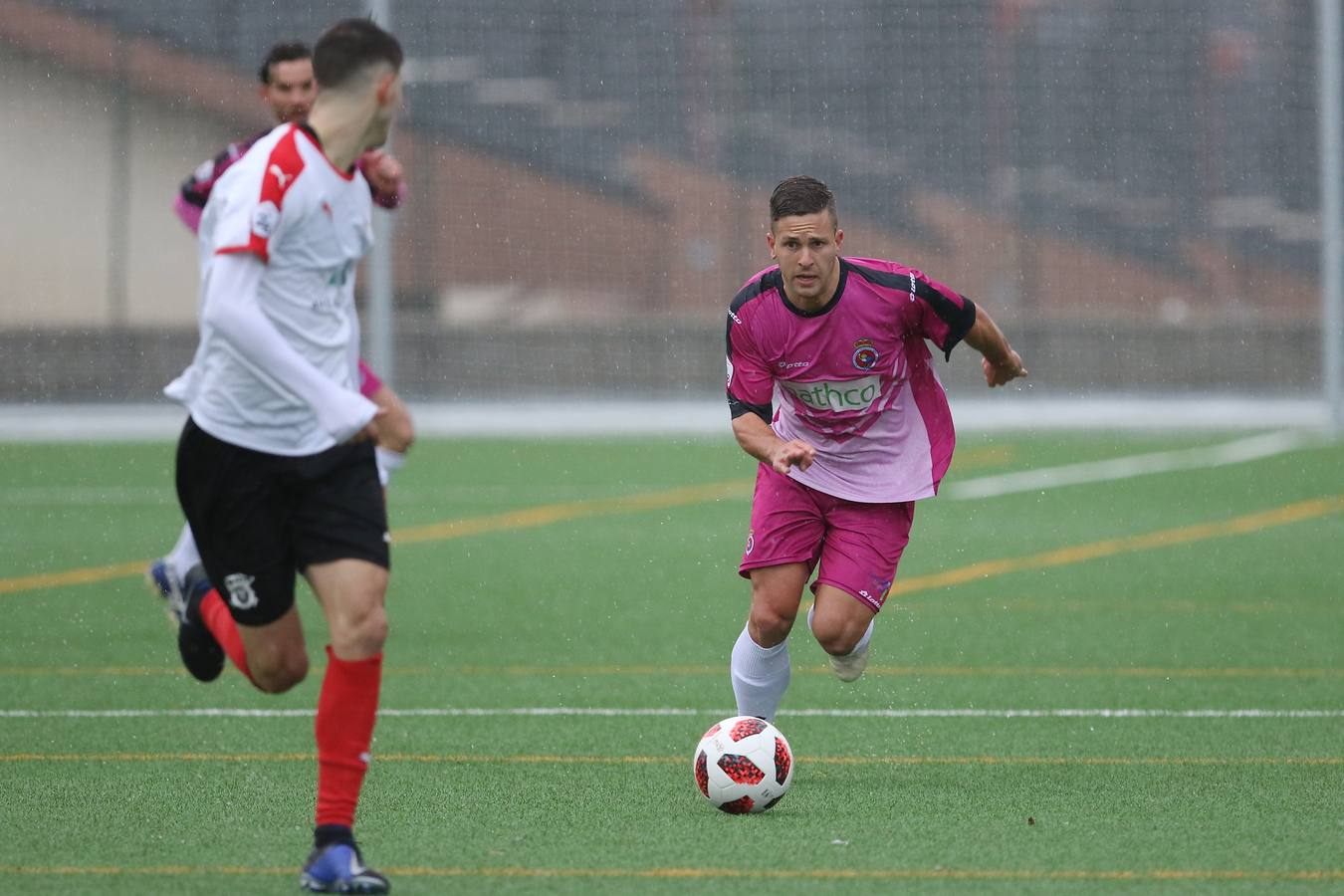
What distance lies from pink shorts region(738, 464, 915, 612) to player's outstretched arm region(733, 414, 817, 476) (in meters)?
0.28

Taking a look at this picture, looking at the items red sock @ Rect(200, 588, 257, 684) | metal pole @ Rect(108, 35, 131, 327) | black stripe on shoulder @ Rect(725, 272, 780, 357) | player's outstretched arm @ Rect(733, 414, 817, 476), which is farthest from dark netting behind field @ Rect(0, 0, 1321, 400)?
red sock @ Rect(200, 588, 257, 684)

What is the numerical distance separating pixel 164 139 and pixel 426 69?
3.32 meters

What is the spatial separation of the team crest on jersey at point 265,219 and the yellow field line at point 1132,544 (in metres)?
6.73

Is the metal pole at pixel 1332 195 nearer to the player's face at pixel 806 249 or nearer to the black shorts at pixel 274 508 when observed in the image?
the player's face at pixel 806 249

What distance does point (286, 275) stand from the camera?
460 cm

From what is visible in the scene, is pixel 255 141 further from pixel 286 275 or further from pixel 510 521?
pixel 510 521

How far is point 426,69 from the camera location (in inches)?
961

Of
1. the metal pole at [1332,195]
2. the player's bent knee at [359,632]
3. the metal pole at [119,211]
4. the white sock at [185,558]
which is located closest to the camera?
the player's bent knee at [359,632]

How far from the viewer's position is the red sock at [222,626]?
5375mm

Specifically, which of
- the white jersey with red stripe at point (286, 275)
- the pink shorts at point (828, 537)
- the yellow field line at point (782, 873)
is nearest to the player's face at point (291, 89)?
the white jersey with red stripe at point (286, 275)

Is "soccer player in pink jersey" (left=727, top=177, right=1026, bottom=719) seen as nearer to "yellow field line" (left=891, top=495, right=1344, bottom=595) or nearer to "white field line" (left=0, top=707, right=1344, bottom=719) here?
"white field line" (left=0, top=707, right=1344, bottom=719)

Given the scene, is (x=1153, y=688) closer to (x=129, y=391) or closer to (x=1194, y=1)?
(x=129, y=391)

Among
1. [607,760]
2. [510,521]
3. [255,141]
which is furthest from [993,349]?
[510,521]

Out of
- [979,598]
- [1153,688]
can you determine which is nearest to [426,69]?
[979,598]
